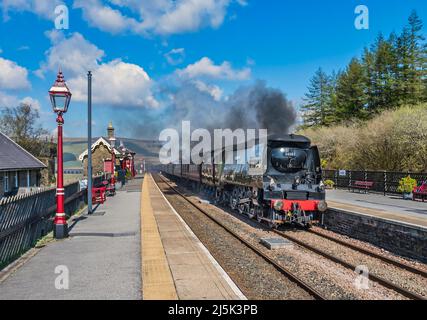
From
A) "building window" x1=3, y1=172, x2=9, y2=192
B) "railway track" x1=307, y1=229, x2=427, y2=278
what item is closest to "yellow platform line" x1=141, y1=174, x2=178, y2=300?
"railway track" x1=307, y1=229, x2=427, y2=278

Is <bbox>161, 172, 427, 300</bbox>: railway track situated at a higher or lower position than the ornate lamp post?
lower

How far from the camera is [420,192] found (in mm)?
18188

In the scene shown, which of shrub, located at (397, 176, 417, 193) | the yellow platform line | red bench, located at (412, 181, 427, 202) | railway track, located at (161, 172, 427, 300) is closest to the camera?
the yellow platform line

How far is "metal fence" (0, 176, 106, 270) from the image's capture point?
23.1 ft

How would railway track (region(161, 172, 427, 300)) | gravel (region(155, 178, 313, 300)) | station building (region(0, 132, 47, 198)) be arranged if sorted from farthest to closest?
station building (region(0, 132, 47, 198)) < railway track (region(161, 172, 427, 300)) < gravel (region(155, 178, 313, 300))

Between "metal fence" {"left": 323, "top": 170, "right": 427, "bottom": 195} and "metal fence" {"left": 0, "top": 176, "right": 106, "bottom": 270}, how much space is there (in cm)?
1798

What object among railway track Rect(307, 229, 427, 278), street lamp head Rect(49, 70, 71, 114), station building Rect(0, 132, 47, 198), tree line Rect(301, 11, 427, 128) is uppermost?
tree line Rect(301, 11, 427, 128)

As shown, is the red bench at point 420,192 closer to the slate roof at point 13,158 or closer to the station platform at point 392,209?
the station platform at point 392,209

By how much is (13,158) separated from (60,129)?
16.2 metres

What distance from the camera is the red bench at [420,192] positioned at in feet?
58.7

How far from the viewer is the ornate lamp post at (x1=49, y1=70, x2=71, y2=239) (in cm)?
925

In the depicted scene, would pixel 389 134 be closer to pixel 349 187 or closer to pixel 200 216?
Answer: pixel 349 187

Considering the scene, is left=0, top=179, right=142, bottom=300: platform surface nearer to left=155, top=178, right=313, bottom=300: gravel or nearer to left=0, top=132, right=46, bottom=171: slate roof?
left=155, top=178, right=313, bottom=300: gravel

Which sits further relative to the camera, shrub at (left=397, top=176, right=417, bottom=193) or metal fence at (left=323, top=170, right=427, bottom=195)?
metal fence at (left=323, top=170, right=427, bottom=195)
